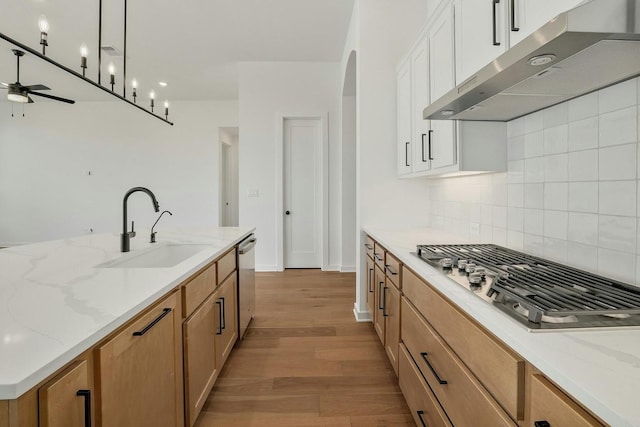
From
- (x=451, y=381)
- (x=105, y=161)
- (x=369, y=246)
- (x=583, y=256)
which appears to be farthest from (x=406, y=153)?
(x=105, y=161)

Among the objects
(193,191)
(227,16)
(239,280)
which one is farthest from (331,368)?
(193,191)

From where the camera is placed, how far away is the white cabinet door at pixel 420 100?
7.44 ft

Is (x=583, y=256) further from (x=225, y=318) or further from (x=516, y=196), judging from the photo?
(x=225, y=318)

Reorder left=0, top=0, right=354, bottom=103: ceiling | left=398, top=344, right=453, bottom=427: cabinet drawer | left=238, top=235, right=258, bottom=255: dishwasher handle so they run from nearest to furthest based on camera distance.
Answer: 1. left=398, top=344, right=453, bottom=427: cabinet drawer
2. left=238, top=235, right=258, bottom=255: dishwasher handle
3. left=0, top=0, right=354, bottom=103: ceiling

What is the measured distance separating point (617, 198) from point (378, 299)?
5.12 ft

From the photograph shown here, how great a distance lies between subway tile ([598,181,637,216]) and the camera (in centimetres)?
115

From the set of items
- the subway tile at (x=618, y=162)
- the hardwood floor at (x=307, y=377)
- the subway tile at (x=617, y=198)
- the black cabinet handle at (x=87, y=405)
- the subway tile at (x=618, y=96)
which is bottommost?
the hardwood floor at (x=307, y=377)

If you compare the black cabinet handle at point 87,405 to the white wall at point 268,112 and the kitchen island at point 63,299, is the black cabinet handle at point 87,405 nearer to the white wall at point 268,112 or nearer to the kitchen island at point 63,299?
the kitchen island at point 63,299

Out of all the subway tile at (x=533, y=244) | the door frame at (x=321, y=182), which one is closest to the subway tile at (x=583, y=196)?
the subway tile at (x=533, y=244)

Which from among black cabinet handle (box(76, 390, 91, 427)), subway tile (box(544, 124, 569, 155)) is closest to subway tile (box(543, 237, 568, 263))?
subway tile (box(544, 124, 569, 155))

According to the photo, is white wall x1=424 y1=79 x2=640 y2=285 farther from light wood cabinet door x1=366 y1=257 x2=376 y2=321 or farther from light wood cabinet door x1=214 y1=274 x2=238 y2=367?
light wood cabinet door x1=214 y1=274 x2=238 y2=367

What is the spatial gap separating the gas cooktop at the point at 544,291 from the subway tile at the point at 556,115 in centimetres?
61

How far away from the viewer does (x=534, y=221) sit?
1.65 meters

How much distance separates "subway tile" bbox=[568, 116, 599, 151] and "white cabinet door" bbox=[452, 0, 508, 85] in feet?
1.41
